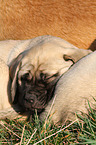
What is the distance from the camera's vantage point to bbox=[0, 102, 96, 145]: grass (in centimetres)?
156

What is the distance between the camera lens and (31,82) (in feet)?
8.17

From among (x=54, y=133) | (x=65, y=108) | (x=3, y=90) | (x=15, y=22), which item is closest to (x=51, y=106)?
(x=65, y=108)

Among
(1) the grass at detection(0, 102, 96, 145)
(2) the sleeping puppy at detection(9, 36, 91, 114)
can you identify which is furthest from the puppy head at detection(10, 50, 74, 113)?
(1) the grass at detection(0, 102, 96, 145)

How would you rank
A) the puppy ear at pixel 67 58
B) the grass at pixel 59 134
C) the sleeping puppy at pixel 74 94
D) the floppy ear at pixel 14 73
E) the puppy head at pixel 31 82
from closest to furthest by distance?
the grass at pixel 59 134 → the sleeping puppy at pixel 74 94 → the puppy head at pixel 31 82 → the floppy ear at pixel 14 73 → the puppy ear at pixel 67 58

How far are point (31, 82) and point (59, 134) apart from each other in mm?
952

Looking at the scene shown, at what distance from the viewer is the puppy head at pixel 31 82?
228 cm

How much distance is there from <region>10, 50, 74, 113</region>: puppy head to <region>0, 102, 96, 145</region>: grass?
18.5 inches

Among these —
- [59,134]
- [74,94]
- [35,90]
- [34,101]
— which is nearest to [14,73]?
[35,90]

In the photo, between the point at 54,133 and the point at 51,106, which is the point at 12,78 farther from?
the point at 54,133

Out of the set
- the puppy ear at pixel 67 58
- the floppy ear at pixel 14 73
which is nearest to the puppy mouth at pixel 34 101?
the floppy ear at pixel 14 73

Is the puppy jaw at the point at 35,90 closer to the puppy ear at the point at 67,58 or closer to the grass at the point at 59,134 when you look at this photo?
the puppy ear at the point at 67,58

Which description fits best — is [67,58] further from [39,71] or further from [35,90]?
[35,90]

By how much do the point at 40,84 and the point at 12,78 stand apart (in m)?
0.38

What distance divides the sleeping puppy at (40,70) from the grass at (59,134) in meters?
0.53
